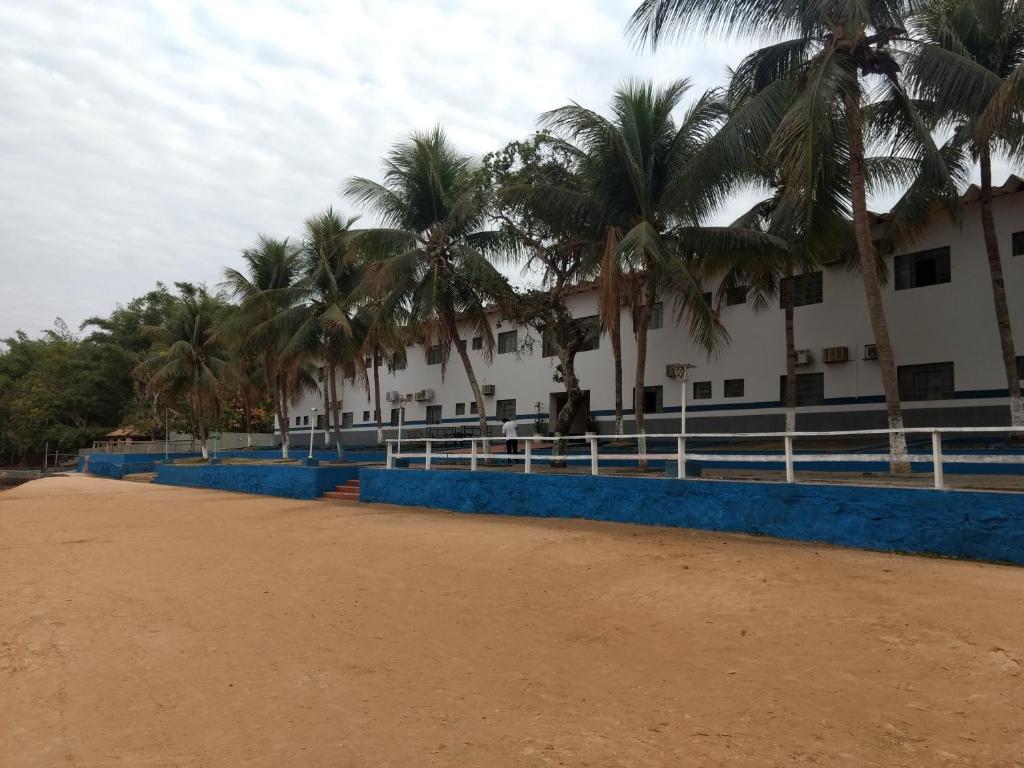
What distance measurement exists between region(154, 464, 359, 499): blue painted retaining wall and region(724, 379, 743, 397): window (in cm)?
1101

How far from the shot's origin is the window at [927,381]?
17750mm

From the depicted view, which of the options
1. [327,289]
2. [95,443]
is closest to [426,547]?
[327,289]

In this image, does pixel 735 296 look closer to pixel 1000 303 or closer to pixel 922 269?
pixel 922 269

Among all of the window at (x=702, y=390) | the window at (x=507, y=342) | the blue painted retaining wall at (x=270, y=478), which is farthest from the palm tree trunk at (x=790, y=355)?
the window at (x=507, y=342)

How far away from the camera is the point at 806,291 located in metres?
20.6

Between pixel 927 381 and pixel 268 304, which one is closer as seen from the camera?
pixel 927 381

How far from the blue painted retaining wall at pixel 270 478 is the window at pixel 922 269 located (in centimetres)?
1524

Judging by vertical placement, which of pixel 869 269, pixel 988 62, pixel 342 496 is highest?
pixel 988 62

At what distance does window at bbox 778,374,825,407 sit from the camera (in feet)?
66.0

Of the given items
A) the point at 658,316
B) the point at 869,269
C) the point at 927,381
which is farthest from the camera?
the point at 658,316

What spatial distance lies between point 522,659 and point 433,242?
674 inches

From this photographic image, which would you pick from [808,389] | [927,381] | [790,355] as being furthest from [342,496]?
[927,381]

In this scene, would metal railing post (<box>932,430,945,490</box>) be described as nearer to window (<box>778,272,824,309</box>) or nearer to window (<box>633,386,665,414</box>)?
window (<box>778,272,824,309</box>)

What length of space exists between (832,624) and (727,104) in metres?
12.4
